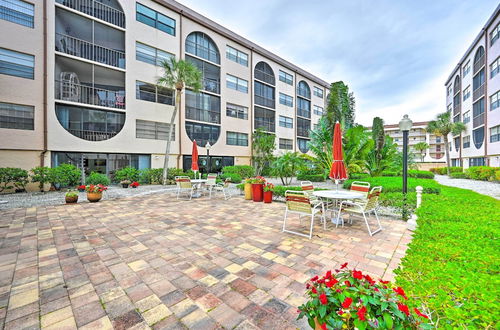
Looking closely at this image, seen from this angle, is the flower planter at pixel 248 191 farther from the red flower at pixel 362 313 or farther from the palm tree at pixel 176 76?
the palm tree at pixel 176 76

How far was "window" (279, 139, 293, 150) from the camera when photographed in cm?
2795

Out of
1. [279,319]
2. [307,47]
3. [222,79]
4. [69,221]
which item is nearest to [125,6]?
[222,79]

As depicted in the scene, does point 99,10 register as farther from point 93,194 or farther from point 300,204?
point 300,204

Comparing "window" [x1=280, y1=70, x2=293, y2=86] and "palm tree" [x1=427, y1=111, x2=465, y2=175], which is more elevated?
"window" [x1=280, y1=70, x2=293, y2=86]

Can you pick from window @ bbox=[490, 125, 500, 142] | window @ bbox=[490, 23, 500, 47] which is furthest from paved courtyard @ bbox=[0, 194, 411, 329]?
window @ bbox=[490, 23, 500, 47]

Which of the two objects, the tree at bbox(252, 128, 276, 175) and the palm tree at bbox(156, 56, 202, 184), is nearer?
the palm tree at bbox(156, 56, 202, 184)

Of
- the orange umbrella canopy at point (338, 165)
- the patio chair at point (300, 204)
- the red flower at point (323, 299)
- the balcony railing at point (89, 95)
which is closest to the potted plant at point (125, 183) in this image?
the balcony railing at point (89, 95)

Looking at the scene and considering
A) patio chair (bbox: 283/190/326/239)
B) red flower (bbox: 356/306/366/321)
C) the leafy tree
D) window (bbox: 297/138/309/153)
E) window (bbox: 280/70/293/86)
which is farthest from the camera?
window (bbox: 297/138/309/153)

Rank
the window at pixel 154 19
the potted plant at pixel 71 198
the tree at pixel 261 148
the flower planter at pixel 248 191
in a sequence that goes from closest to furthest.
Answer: the potted plant at pixel 71 198 < the flower planter at pixel 248 191 < the window at pixel 154 19 < the tree at pixel 261 148

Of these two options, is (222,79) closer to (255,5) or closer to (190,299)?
(255,5)

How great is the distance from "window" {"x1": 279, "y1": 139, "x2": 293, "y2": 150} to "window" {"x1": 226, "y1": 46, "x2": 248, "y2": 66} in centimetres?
1069

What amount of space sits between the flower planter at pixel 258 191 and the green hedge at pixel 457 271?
17.5ft

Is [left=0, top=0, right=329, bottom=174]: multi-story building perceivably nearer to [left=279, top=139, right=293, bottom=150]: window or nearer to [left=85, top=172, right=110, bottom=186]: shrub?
[left=85, top=172, right=110, bottom=186]: shrub

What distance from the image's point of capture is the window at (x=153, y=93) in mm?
16281
